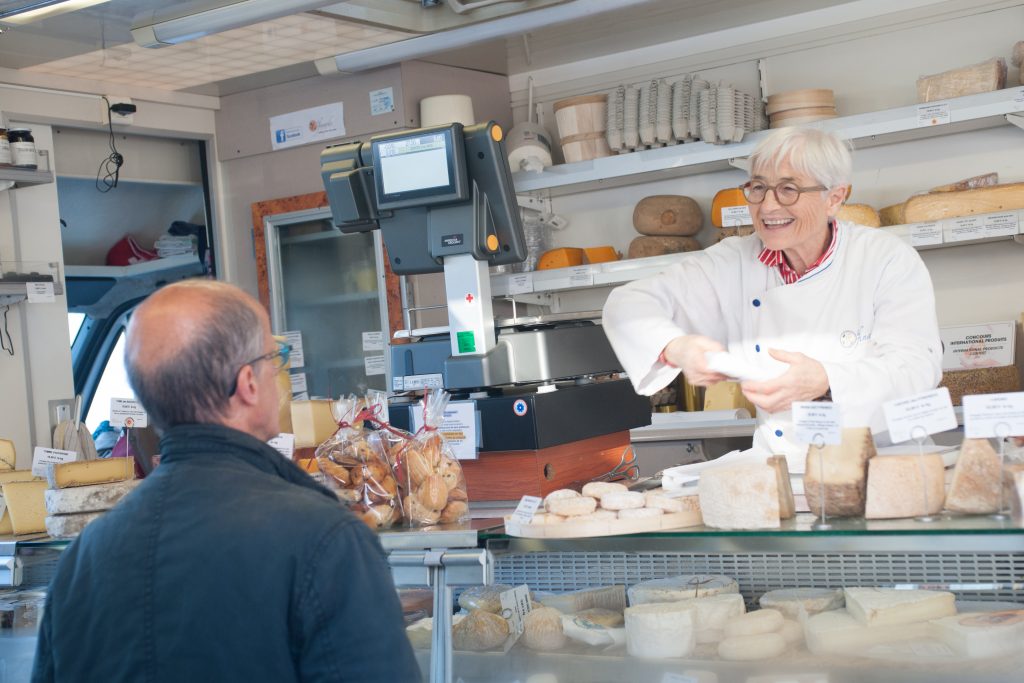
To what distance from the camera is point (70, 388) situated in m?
4.65

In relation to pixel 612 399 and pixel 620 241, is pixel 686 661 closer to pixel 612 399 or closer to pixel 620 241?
pixel 612 399

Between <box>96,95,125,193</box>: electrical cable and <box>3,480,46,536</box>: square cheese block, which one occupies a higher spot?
<box>96,95,125,193</box>: electrical cable

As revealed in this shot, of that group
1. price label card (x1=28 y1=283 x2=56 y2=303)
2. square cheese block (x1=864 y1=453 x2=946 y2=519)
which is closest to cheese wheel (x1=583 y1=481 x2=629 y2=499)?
Answer: square cheese block (x1=864 y1=453 x2=946 y2=519)

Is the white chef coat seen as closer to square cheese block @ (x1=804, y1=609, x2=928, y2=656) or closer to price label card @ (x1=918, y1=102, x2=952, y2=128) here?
square cheese block @ (x1=804, y1=609, x2=928, y2=656)

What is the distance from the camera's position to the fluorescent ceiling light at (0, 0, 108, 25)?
310 centimetres

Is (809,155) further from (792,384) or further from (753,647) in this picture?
(753,647)

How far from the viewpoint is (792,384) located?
6.59 ft

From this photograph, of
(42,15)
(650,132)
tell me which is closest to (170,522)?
(42,15)

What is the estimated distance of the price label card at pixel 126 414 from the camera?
3160 mm

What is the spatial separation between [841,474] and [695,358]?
1.96ft

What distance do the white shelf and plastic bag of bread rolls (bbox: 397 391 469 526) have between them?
8.84 ft

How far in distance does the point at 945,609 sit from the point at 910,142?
3.32m

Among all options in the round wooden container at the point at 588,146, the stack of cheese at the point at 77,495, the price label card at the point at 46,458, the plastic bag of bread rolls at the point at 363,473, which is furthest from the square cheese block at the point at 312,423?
the round wooden container at the point at 588,146

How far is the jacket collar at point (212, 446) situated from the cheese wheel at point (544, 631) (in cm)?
78
